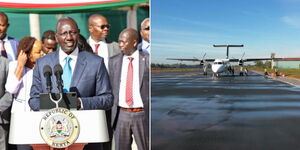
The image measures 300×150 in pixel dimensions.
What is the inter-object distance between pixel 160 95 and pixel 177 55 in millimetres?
389

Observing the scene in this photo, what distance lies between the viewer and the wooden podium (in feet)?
6.99

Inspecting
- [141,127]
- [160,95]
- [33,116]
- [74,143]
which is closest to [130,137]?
[141,127]

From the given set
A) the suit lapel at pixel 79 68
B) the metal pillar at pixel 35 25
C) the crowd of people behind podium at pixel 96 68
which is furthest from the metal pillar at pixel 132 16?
the metal pillar at pixel 35 25

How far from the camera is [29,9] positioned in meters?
2.50

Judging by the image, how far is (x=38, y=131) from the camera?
84.3 inches

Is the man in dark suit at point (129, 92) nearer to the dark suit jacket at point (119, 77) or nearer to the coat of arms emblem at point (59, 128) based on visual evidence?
the dark suit jacket at point (119, 77)

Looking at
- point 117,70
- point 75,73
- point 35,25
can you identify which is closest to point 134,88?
point 117,70

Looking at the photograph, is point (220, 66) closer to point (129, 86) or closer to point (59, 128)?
point (129, 86)

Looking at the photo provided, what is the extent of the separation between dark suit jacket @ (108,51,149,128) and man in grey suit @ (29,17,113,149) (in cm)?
5

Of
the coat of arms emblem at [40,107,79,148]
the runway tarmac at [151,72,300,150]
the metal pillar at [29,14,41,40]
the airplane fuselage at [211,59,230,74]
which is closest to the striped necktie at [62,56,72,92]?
the coat of arms emblem at [40,107,79,148]

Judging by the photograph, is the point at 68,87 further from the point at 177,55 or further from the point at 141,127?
the point at 177,55

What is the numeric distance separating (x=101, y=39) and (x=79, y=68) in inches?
11.7

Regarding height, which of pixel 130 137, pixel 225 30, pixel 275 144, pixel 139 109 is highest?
pixel 225 30

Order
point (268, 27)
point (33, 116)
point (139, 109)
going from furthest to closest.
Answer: point (268, 27) < point (139, 109) < point (33, 116)
